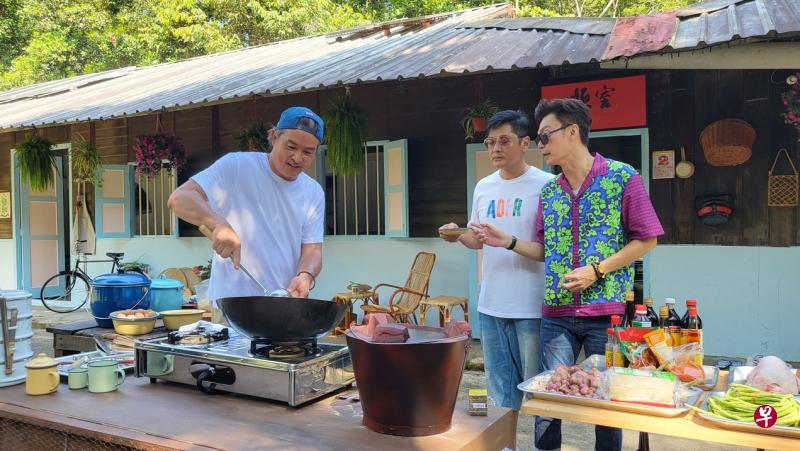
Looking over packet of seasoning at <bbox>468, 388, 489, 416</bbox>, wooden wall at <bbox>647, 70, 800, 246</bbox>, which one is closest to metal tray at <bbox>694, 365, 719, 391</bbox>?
packet of seasoning at <bbox>468, 388, 489, 416</bbox>

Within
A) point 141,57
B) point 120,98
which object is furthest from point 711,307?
point 141,57

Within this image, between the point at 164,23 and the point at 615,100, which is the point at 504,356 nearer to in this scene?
the point at 615,100

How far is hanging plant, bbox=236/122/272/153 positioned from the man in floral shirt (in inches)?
212

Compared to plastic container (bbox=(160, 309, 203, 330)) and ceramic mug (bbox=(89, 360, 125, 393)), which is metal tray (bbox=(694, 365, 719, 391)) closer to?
ceramic mug (bbox=(89, 360, 125, 393))

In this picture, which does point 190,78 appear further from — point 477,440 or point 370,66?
point 477,440

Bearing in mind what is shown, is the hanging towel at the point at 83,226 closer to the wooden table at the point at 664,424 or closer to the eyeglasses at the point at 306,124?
the eyeglasses at the point at 306,124

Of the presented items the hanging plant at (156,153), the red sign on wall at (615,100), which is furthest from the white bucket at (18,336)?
the hanging plant at (156,153)

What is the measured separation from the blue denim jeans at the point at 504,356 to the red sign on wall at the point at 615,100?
3.52m

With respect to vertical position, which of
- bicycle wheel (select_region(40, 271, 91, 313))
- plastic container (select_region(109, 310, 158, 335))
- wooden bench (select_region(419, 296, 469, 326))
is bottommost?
bicycle wheel (select_region(40, 271, 91, 313))

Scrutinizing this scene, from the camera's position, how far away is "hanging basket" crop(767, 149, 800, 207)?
5.28 m

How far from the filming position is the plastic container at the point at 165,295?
3.34m

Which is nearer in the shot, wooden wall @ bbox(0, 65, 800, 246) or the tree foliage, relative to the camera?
wooden wall @ bbox(0, 65, 800, 246)

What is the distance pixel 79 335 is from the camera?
2.96 metres

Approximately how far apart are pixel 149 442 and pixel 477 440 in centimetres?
84
